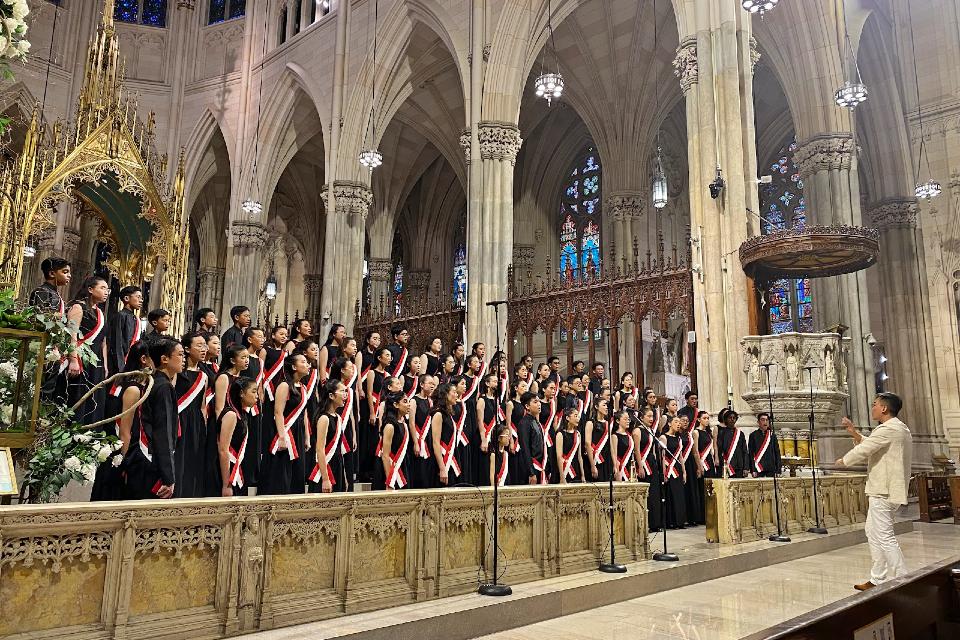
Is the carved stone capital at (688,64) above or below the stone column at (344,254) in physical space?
above

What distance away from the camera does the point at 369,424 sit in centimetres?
650

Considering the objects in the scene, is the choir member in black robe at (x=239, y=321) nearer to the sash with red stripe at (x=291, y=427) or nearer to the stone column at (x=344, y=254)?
the sash with red stripe at (x=291, y=427)

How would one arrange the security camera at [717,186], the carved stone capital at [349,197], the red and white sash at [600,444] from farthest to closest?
the carved stone capital at [349,197] → the security camera at [717,186] → the red and white sash at [600,444]

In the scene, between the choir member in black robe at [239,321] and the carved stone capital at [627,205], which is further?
the carved stone capital at [627,205]

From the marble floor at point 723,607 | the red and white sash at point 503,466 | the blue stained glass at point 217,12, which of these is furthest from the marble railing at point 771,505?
the blue stained glass at point 217,12

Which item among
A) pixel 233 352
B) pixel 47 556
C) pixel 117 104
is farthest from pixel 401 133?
pixel 47 556

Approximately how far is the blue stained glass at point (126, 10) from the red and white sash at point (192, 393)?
22562mm

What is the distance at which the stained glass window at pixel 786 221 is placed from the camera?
1880 centimetres

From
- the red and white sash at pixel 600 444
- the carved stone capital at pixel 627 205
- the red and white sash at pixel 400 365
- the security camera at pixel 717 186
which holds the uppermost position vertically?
the carved stone capital at pixel 627 205

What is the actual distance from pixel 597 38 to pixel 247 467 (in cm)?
1634

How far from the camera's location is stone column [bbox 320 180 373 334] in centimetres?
1628

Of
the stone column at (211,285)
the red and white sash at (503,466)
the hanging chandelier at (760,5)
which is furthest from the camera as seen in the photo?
the stone column at (211,285)

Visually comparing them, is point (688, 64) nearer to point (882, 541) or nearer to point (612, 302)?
point (612, 302)

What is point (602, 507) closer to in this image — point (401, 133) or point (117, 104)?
point (117, 104)
